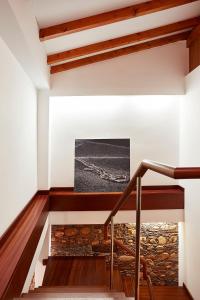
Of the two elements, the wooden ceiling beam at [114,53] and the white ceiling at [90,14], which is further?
the wooden ceiling beam at [114,53]

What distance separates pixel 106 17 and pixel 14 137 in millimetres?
1874

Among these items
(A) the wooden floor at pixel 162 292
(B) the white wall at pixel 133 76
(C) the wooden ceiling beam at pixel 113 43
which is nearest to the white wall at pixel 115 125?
(B) the white wall at pixel 133 76

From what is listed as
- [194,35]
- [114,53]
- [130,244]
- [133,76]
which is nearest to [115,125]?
[133,76]

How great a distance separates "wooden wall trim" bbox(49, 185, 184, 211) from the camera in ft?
18.4

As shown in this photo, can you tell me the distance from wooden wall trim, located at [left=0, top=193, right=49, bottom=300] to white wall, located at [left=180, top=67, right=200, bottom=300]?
2.69 meters

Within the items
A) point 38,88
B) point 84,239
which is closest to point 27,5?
point 38,88

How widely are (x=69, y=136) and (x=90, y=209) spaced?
1.57m

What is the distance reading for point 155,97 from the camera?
606cm

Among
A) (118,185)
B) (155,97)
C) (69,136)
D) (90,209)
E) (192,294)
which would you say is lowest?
(192,294)

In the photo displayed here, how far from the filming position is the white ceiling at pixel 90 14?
125 inches

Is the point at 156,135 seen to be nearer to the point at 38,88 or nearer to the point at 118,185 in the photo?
the point at 118,185

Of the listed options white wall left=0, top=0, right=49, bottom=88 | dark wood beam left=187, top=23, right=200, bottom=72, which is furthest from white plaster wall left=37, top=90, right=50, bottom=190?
dark wood beam left=187, top=23, right=200, bottom=72

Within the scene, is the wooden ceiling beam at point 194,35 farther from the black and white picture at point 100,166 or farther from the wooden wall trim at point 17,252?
the wooden wall trim at point 17,252

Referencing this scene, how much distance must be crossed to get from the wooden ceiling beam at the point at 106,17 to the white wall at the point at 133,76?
74.3 inches
